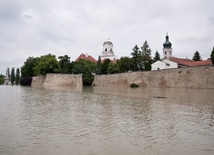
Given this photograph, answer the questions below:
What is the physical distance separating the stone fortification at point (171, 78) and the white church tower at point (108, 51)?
31.1 meters

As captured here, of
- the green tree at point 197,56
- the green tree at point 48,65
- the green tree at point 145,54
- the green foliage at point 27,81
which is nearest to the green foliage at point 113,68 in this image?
the green tree at point 145,54

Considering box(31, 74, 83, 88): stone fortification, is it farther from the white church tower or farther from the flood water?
the flood water

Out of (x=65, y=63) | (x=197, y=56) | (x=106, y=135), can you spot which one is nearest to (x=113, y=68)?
(x=65, y=63)

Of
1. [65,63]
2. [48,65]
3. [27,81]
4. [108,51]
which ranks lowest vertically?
[27,81]

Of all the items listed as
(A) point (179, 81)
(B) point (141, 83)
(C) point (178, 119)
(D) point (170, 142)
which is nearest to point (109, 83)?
(B) point (141, 83)

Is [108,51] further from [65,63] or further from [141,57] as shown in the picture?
[141,57]

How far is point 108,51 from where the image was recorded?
90.1 metres

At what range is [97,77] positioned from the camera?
64250mm

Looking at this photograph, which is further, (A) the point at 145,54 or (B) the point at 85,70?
(B) the point at 85,70

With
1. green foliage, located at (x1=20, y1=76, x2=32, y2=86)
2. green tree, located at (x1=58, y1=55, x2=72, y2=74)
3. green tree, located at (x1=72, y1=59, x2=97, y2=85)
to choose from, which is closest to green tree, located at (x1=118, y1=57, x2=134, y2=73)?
green tree, located at (x1=72, y1=59, x2=97, y2=85)

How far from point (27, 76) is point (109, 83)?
28.7 meters

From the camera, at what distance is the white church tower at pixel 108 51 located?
293 ft

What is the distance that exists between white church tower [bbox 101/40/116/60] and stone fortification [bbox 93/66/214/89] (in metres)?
31.1

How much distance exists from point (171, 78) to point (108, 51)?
4935 cm
